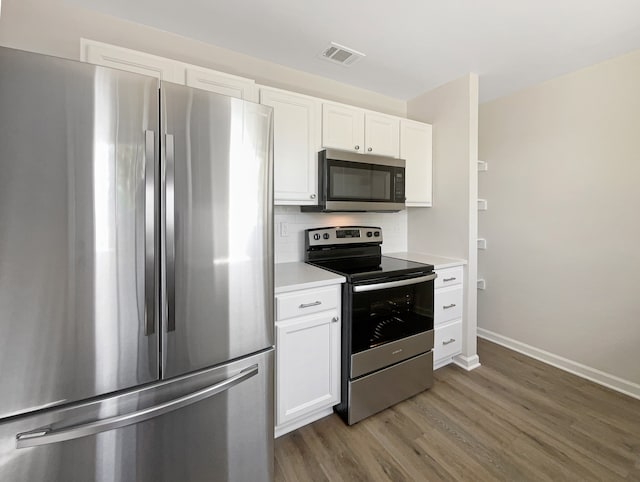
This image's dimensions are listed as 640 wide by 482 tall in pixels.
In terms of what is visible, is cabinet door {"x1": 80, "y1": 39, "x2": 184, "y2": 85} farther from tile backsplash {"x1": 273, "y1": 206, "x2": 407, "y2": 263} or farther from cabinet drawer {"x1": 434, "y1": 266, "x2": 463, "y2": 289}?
cabinet drawer {"x1": 434, "y1": 266, "x2": 463, "y2": 289}

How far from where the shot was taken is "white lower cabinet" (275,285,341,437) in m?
1.65

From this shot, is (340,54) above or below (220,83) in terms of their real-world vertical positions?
above

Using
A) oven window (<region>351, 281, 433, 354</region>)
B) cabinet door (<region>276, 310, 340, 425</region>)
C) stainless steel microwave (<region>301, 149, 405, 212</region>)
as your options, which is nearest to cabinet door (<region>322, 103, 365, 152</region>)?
stainless steel microwave (<region>301, 149, 405, 212</region>)

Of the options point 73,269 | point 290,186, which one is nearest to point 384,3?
point 290,186

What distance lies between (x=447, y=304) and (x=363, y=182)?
4.11 ft

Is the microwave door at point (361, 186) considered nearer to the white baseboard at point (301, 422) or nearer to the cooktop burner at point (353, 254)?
the cooktop burner at point (353, 254)

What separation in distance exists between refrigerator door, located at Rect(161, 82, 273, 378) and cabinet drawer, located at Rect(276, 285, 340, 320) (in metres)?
0.29

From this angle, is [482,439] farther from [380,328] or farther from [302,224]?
[302,224]

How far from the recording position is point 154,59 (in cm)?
→ 162

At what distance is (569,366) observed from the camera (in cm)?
251

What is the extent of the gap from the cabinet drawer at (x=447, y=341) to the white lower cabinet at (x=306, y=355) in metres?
1.00

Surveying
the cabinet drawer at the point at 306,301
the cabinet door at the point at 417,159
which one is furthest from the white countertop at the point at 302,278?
the cabinet door at the point at 417,159

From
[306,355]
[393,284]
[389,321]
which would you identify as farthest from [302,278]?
[389,321]

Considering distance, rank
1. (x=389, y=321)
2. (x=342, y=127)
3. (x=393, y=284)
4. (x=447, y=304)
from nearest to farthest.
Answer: (x=393, y=284) → (x=389, y=321) → (x=342, y=127) → (x=447, y=304)
